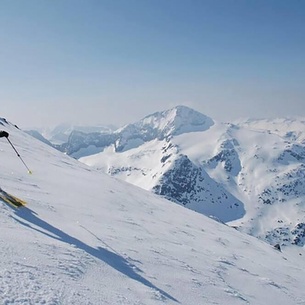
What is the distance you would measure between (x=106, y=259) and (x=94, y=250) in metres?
0.72

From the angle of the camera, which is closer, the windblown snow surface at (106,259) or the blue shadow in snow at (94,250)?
the windblown snow surface at (106,259)

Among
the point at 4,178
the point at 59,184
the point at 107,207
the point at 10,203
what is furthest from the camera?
the point at 59,184

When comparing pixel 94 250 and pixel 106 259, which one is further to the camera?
pixel 94 250

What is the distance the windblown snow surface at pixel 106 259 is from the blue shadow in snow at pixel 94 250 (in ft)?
0.18

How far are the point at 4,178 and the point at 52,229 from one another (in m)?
9.08

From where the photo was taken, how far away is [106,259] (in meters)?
12.5

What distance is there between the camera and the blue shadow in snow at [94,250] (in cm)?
1191

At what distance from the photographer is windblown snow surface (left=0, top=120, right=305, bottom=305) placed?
29.5 feet

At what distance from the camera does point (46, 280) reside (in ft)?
28.7

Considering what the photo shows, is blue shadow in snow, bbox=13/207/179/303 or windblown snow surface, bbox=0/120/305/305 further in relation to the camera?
blue shadow in snow, bbox=13/207/179/303

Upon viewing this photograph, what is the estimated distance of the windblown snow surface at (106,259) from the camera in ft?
29.5

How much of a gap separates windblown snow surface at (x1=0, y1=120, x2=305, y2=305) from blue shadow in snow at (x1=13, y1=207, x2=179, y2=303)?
5 centimetres

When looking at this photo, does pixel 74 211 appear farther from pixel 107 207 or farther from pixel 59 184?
pixel 59 184

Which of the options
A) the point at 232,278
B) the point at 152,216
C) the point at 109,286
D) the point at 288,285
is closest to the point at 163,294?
the point at 109,286
